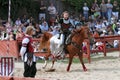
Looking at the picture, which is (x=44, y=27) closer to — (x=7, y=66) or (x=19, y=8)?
(x=19, y=8)

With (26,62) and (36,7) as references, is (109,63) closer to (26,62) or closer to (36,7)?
(26,62)

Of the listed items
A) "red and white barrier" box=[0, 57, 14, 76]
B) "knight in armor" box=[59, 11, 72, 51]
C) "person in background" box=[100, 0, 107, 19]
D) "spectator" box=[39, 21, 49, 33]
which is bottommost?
"spectator" box=[39, 21, 49, 33]

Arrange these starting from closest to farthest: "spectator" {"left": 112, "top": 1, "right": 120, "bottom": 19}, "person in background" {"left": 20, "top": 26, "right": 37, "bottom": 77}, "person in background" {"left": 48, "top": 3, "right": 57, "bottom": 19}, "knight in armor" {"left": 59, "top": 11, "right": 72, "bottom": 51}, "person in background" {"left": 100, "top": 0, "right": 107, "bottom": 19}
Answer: "person in background" {"left": 20, "top": 26, "right": 37, "bottom": 77} → "knight in armor" {"left": 59, "top": 11, "right": 72, "bottom": 51} → "person in background" {"left": 48, "top": 3, "right": 57, "bottom": 19} → "person in background" {"left": 100, "top": 0, "right": 107, "bottom": 19} → "spectator" {"left": 112, "top": 1, "right": 120, "bottom": 19}

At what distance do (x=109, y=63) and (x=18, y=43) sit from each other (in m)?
4.20

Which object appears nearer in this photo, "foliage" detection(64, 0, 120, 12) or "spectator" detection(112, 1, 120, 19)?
"foliage" detection(64, 0, 120, 12)

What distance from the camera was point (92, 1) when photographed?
33438 millimetres

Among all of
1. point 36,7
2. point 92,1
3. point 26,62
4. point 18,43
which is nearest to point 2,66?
point 26,62

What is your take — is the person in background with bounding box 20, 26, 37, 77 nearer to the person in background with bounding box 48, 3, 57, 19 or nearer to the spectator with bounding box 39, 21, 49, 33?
the spectator with bounding box 39, 21, 49, 33

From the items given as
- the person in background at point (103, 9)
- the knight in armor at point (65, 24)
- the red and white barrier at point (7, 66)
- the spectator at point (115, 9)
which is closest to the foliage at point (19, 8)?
the person in background at point (103, 9)

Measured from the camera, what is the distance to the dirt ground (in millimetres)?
14927

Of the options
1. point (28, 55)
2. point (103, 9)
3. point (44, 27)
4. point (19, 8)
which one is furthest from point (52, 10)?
point (28, 55)

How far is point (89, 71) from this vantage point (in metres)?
16.7

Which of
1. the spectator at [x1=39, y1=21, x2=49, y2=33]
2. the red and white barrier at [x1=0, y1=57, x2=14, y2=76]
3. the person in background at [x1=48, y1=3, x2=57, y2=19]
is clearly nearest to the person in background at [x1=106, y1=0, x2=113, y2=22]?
the person in background at [x1=48, y1=3, x2=57, y2=19]

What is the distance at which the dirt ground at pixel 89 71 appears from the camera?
1493cm
